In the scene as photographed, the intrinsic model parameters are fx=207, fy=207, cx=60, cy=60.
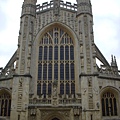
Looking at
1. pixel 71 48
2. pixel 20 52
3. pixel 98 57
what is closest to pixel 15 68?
pixel 20 52

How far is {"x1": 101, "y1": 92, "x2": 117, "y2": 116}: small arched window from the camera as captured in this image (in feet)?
69.7

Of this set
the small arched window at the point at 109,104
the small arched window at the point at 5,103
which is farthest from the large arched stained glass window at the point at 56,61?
the small arched window at the point at 5,103

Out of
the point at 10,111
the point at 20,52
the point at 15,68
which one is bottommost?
the point at 10,111

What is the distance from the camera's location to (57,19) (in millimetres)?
25203

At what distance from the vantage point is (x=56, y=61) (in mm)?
23453

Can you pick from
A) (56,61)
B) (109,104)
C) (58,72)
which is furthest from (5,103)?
(109,104)

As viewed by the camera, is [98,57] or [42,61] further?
[98,57]

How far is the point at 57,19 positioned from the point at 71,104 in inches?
419

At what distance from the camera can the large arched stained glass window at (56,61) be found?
22328 mm

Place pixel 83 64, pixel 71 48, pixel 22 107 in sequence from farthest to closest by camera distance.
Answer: pixel 71 48, pixel 83 64, pixel 22 107

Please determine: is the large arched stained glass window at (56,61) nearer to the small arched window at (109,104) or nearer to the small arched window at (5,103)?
the small arched window at (109,104)

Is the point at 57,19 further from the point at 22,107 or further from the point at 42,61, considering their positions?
the point at 22,107

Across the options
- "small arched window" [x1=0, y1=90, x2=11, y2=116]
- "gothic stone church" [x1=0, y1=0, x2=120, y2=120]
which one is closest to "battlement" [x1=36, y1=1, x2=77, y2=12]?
"gothic stone church" [x1=0, y1=0, x2=120, y2=120]

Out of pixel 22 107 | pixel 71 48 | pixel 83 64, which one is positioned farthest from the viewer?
pixel 71 48
